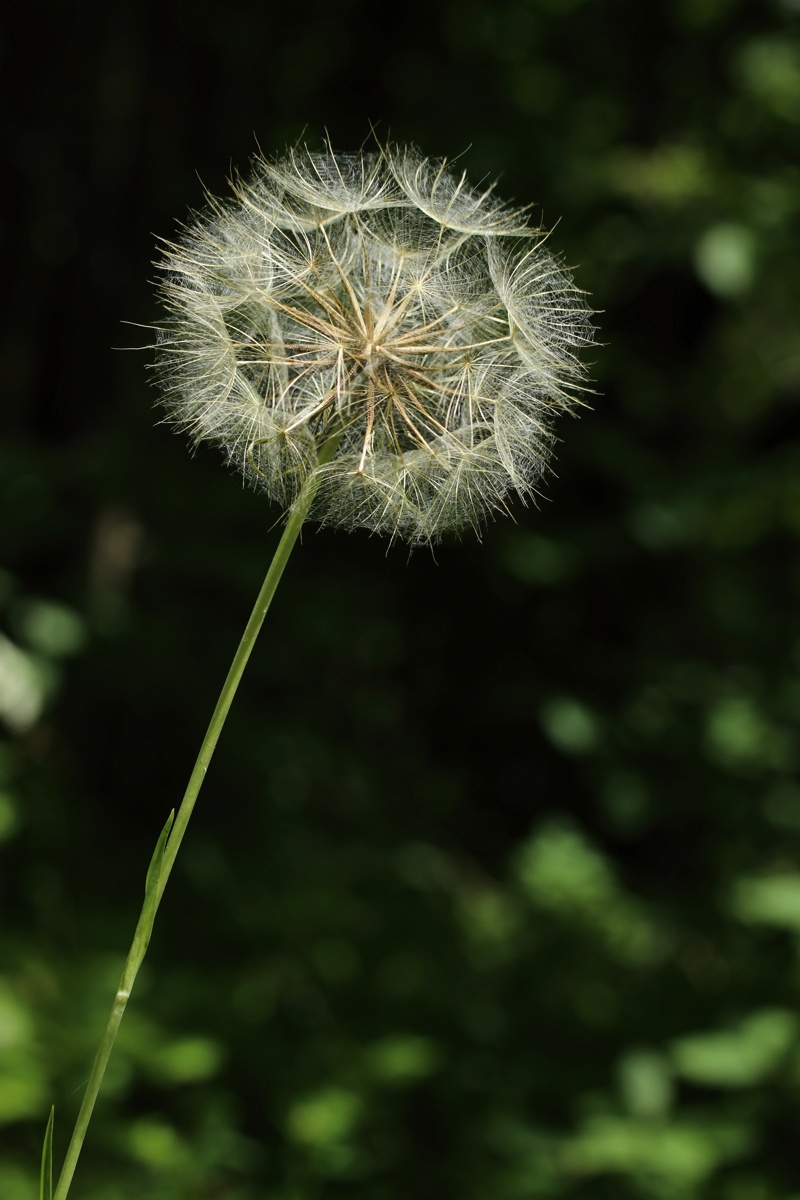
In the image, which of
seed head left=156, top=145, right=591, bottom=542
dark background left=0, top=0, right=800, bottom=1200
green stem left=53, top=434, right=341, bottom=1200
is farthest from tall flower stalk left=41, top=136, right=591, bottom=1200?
dark background left=0, top=0, right=800, bottom=1200

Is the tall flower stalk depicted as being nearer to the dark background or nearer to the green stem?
the green stem

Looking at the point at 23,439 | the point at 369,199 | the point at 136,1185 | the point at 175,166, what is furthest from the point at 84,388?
the point at 369,199

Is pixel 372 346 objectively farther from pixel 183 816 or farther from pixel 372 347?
pixel 183 816

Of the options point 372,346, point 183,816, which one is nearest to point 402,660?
point 372,346

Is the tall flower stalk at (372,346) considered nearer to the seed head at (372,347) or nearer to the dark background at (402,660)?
the seed head at (372,347)

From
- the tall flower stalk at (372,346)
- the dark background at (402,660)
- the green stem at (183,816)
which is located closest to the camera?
the green stem at (183,816)

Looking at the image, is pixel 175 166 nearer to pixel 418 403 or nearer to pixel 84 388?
pixel 84 388

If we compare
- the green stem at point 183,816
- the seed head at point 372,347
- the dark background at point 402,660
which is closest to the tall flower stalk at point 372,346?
the seed head at point 372,347
